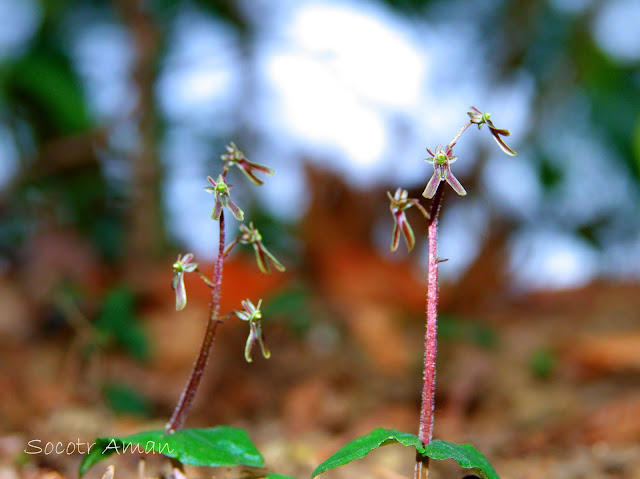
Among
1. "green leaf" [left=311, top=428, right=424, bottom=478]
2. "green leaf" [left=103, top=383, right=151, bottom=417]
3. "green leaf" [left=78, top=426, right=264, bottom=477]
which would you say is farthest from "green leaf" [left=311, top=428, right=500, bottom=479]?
"green leaf" [left=103, top=383, right=151, bottom=417]

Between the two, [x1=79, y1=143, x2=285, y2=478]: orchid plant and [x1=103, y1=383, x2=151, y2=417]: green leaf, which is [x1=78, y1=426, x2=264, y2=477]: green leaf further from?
[x1=103, y1=383, x2=151, y2=417]: green leaf

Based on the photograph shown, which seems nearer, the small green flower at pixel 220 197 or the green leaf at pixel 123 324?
the small green flower at pixel 220 197

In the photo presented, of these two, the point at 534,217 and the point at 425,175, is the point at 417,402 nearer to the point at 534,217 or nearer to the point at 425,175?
the point at 425,175


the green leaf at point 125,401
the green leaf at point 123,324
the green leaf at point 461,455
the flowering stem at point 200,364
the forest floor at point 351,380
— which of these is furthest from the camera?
the green leaf at point 123,324

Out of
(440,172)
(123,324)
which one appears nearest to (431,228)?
(440,172)

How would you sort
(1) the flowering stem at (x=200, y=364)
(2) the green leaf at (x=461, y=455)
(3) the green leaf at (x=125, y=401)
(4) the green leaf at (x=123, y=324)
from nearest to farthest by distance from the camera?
(2) the green leaf at (x=461, y=455)
(1) the flowering stem at (x=200, y=364)
(3) the green leaf at (x=125, y=401)
(4) the green leaf at (x=123, y=324)

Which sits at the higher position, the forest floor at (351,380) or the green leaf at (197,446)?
the forest floor at (351,380)

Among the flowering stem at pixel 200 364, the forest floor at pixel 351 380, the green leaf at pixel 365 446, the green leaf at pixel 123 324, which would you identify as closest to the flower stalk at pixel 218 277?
the flowering stem at pixel 200 364

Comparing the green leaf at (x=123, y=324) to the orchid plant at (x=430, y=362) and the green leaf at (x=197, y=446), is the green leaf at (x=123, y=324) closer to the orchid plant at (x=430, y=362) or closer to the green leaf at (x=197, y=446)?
the green leaf at (x=197, y=446)
